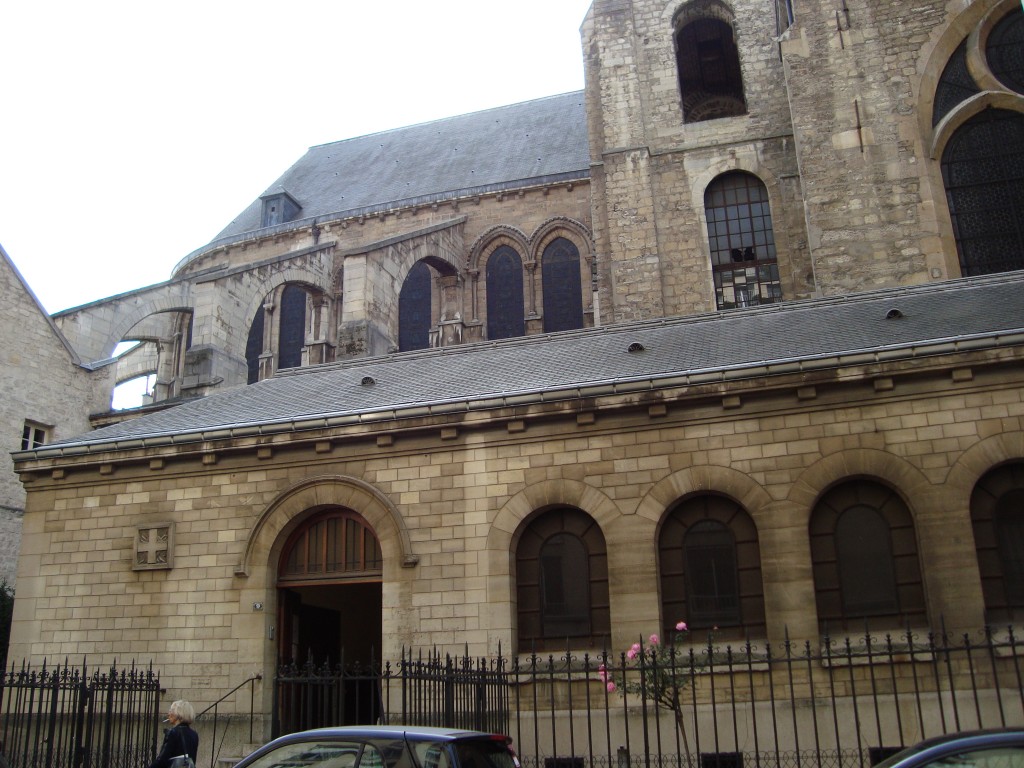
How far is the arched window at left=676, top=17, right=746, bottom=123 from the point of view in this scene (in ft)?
77.5

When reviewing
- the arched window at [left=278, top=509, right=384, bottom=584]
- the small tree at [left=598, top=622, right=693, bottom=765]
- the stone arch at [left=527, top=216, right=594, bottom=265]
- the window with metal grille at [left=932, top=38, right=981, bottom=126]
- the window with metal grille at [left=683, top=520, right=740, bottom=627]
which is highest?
the stone arch at [left=527, top=216, right=594, bottom=265]

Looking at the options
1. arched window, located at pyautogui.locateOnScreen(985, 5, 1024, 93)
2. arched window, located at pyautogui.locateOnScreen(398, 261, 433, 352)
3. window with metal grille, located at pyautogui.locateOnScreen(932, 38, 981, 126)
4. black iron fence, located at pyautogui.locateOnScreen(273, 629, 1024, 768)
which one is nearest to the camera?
black iron fence, located at pyautogui.locateOnScreen(273, 629, 1024, 768)

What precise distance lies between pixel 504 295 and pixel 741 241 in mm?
8781

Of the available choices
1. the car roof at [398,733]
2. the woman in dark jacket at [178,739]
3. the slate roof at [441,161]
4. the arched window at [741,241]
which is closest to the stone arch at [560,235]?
the slate roof at [441,161]

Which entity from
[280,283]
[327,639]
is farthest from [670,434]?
[280,283]

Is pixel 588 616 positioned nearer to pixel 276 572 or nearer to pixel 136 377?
pixel 276 572

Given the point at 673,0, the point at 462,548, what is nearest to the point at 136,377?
the point at 673,0

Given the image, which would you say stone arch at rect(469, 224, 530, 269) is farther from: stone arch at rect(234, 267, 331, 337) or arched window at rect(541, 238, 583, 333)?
stone arch at rect(234, 267, 331, 337)

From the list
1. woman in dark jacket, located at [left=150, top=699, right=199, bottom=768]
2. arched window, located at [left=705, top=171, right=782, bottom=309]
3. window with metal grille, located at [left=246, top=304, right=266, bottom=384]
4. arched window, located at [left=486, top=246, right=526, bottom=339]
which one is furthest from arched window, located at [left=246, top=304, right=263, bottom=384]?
woman in dark jacket, located at [left=150, top=699, right=199, bottom=768]

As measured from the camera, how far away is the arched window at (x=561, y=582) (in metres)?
12.1

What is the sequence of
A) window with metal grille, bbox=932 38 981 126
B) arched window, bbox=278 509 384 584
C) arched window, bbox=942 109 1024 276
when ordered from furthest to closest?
window with metal grille, bbox=932 38 981 126 < arched window, bbox=942 109 1024 276 < arched window, bbox=278 509 384 584

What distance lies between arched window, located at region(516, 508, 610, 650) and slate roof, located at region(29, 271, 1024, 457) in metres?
1.72

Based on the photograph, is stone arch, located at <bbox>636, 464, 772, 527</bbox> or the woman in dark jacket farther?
stone arch, located at <bbox>636, 464, 772, 527</bbox>

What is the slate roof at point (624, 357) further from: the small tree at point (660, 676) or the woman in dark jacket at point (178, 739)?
the woman in dark jacket at point (178, 739)
